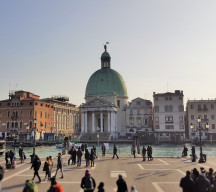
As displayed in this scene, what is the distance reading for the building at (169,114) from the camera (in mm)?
79875

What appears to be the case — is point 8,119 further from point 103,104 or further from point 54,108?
point 103,104

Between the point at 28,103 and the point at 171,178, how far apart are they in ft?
239

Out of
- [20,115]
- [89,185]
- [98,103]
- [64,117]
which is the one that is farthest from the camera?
[64,117]

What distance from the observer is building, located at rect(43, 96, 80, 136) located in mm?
95812

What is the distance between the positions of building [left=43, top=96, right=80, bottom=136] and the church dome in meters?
13.5

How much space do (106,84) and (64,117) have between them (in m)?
25.3

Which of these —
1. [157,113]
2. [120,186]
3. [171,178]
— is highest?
[157,113]

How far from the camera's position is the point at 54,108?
314 ft

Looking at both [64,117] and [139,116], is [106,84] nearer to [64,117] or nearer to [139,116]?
[139,116]

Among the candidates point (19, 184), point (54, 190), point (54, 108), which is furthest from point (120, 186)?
point (54, 108)

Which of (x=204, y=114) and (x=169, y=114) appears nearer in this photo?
(x=204, y=114)

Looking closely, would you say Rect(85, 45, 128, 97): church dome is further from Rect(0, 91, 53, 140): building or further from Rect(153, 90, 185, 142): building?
Rect(0, 91, 53, 140): building

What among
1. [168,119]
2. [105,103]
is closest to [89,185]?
[168,119]

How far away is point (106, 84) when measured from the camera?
9738cm
